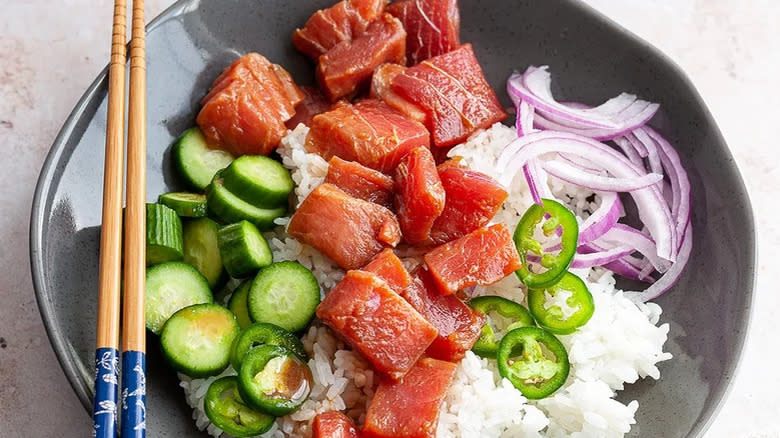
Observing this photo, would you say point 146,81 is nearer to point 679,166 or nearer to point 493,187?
point 493,187

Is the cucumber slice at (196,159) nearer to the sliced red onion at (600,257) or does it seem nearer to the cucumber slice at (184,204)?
the cucumber slice at (184,204)

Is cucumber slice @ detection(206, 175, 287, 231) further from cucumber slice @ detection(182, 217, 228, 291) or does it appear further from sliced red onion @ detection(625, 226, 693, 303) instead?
sliced red onion @ detection(625, 226, 693, 303)

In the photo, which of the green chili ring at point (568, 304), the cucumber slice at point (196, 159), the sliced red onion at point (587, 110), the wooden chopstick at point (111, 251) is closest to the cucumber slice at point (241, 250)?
the cucumber slice at point (196, 159)

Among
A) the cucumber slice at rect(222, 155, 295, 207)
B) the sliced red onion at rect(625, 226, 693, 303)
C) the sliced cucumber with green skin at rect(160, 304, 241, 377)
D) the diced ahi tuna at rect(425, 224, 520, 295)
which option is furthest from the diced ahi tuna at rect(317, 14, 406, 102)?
the sliced red onion at rect(625, 226, 693, 303)

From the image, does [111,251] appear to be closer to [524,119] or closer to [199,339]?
[199,339]

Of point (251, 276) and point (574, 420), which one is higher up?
point (251, 276)

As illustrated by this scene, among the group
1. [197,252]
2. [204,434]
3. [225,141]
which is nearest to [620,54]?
[225,141]
